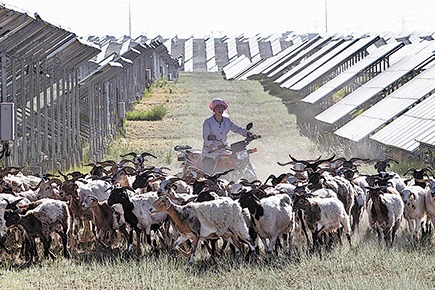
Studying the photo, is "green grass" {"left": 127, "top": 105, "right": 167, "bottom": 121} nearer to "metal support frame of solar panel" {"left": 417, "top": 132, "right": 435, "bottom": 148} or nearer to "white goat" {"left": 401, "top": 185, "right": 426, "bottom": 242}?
"metal support frame of solar panel" {"left": 417, "top": 132, "right": 435, "bottom": 148}

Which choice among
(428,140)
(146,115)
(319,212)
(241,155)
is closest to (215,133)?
(241,155)

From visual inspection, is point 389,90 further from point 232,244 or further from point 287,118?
point 232,244

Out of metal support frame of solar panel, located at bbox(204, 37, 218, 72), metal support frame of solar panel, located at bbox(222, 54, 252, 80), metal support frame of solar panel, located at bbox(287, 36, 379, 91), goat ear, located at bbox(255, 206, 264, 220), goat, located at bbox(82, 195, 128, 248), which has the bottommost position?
goat, located at bbox(82, 195, 128, 248)

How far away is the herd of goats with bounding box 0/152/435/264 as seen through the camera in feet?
36.0

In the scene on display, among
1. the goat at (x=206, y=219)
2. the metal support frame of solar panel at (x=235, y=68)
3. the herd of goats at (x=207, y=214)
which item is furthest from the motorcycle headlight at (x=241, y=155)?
the metal support frame of solar panel at (x=235, y=68)

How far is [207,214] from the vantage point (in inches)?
427

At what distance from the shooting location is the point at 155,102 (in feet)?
151

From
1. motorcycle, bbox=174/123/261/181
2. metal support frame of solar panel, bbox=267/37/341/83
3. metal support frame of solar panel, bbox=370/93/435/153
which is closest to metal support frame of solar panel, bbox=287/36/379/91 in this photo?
metal support frame of solar panel, bbox=267/37/341/83

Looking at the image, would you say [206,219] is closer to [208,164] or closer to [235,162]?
[235,162]

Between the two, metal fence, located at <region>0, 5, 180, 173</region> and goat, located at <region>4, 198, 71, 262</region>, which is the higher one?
metal fence, located at <region>0, 5, 180, 173</region>

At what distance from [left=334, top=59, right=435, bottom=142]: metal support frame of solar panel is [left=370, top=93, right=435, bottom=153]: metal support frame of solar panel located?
0.55m

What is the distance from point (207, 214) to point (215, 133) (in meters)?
5.61

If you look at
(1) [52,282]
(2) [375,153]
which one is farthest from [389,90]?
(1) [52,282]

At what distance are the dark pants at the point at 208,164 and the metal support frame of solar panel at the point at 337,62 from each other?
2307cm
